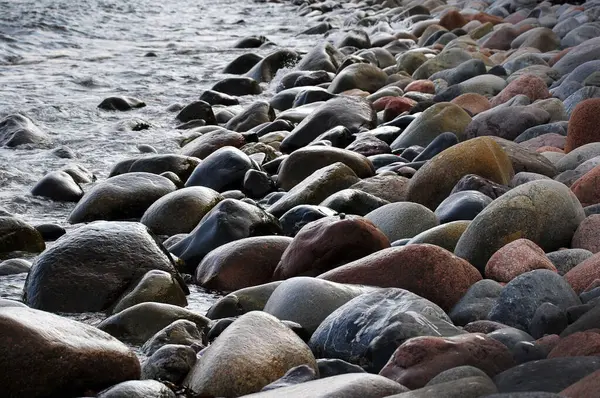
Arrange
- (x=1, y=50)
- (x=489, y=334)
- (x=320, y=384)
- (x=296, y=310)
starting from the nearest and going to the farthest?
(x=320, y=384) < (x=489, y=334) < (x=296, y=310) < (x=1, y=50)

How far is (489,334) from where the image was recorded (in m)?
2.72

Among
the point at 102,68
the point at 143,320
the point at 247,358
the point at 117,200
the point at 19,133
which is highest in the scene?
the point at 247,358

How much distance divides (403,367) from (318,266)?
4.42ft

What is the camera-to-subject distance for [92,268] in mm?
3922

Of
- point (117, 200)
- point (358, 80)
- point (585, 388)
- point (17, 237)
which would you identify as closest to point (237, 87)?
point (358, 80)

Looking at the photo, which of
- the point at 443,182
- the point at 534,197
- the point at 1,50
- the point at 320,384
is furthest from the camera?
the point at 1,50

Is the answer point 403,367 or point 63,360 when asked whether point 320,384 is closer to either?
Answer: point 403,367

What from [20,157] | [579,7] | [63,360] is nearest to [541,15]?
[579,7]

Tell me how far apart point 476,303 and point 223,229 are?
1.63 m

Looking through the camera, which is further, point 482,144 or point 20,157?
point 20,157

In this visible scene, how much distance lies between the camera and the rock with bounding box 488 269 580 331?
289 cm

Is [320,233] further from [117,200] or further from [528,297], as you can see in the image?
[117,200]

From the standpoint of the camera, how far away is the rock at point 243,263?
407cm

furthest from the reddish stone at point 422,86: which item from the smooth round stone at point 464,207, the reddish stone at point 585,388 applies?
the reddish stone at point 585,388
